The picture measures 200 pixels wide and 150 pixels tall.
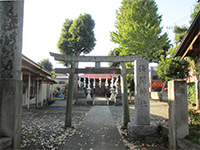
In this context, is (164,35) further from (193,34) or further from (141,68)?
(141,68)

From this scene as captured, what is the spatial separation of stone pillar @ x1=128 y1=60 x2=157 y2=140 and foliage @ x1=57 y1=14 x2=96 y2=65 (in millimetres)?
19525

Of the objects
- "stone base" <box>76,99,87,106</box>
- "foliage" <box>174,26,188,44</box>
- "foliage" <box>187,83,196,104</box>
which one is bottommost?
"stone base" <box>76,99,87,106</box>

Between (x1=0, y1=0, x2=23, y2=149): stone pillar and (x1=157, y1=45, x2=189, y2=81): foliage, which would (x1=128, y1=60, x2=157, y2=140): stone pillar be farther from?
(x1=157, y1=45, x2=189, y2=81): foliage

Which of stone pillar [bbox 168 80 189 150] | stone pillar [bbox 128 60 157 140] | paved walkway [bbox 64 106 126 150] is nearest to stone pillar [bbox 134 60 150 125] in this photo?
stone pillar [bbox 128 60 157 140]

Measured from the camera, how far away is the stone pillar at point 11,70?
2.33m

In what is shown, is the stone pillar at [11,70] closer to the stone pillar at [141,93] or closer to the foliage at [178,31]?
the stone pillar at [141,93]

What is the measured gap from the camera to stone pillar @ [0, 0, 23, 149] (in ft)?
7.64

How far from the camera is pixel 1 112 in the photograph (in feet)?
7.68

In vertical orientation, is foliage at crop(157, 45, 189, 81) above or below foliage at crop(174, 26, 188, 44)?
below

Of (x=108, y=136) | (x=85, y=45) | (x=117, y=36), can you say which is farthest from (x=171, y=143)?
(x=85, y=45)

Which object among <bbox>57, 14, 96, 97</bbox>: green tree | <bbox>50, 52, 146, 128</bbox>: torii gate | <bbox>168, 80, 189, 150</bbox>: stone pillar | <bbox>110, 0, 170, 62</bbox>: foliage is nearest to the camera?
<bbox>168, 80, 189, 150</bbox>: stone pillar

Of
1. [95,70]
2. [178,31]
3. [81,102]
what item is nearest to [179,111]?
[95,70]

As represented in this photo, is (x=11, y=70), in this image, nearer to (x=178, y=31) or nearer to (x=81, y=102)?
(x=81, y=102)

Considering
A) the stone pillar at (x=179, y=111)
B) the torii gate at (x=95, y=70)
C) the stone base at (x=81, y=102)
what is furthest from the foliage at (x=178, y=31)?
the stone pillar at (x=179, y=111)
